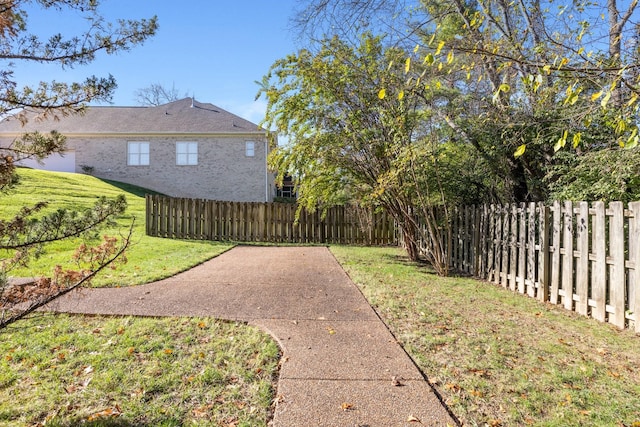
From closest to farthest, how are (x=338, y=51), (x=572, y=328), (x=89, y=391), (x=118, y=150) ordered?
(x=89, y=391) → (x=572, y=328) → (x=338, y=51) → (x=118, y=150)

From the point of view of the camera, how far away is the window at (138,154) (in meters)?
23.2

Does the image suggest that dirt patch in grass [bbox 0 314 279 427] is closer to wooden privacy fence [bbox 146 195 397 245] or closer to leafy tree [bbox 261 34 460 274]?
leafy tree [bbox 261 34 460 274]

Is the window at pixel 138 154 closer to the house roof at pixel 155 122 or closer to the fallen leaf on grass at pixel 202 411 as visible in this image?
the house roof at pixel 155 122

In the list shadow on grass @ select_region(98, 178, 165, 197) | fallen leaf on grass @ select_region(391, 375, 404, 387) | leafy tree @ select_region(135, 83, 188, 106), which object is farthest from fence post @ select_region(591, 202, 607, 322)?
leafy tree @ select_region(135, 83, 188, 106)

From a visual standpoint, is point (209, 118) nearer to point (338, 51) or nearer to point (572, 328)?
point (338, 51)

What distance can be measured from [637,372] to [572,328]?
133cm

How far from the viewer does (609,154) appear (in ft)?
19.8

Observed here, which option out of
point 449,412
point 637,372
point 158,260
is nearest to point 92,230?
point 449,412

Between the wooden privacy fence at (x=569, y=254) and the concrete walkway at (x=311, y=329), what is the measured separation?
9.84 feet

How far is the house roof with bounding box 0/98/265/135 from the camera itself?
22828 millimetres

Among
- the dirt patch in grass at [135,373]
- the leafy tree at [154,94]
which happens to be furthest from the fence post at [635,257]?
the leafy tree at [154,94]

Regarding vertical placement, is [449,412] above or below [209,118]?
below

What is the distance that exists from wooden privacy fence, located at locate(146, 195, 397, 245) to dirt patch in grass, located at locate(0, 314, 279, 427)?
31.2 feet

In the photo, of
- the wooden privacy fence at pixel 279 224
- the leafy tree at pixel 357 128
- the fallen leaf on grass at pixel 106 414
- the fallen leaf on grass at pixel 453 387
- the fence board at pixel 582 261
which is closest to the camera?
the fallen leaf on grass at pixel 106 414
